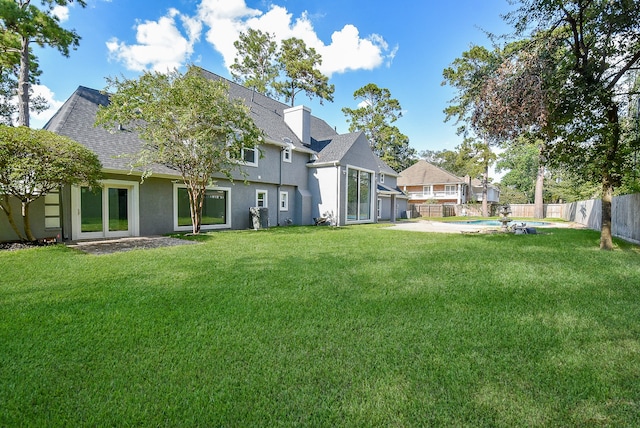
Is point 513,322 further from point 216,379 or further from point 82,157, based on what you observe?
point 82,157

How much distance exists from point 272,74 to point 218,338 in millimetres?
31098

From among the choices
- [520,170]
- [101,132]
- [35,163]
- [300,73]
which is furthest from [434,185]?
[35,163]

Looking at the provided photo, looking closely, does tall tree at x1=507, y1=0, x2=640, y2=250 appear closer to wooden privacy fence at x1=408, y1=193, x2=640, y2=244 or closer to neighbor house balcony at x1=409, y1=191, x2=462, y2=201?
wooden privacy fence at x1=408, y1=193, x2=640, y2=244

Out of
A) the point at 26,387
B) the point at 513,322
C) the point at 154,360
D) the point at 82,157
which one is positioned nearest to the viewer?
the point at 26,387

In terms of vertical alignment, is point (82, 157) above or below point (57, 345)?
above

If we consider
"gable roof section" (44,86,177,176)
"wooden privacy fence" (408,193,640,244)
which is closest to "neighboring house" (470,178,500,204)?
"wooden privacy fence" (408,193,640,244)

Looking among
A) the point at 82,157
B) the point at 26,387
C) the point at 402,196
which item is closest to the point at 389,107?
the point at 402,196

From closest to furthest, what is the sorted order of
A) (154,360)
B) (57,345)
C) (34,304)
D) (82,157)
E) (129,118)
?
(154,360)
(57,345)
(34,304)
(82,157)
(129,118)

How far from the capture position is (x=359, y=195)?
1995cm

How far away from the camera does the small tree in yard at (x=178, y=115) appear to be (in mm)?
10758

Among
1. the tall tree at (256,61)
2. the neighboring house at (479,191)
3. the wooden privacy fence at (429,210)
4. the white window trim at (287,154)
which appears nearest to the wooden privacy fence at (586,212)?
the wooden privacy fence at (429,210)

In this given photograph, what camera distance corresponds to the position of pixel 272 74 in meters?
30.0

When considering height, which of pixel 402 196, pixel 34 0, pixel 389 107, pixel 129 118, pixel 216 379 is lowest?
pixel 216 379

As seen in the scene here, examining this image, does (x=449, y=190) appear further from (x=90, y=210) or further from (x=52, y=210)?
(x=52, y=210)
